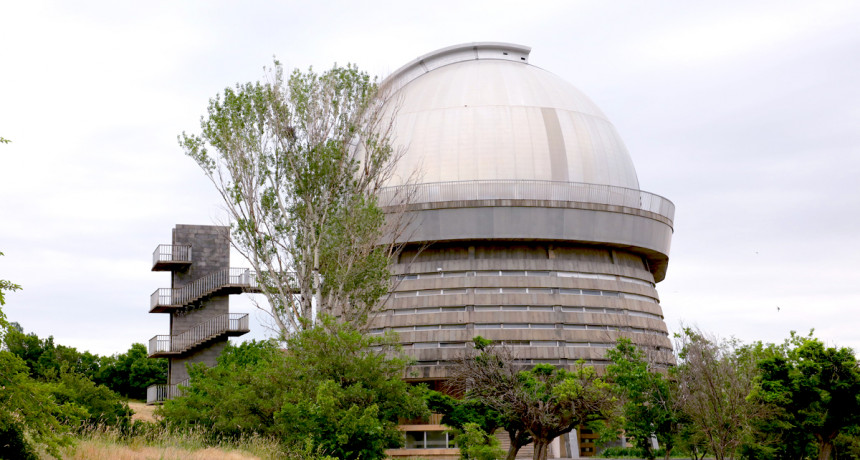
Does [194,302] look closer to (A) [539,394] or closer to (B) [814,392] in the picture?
(A) [539,394]

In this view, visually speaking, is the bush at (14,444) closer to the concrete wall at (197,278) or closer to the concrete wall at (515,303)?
the concrete wall at (515,303)

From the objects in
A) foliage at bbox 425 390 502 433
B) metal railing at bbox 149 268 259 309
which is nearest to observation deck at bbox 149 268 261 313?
metal railing at bbox 149 268 259 309

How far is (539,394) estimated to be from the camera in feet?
101

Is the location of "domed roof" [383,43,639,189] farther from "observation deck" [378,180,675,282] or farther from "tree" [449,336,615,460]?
"tree" [449,336,615,460]

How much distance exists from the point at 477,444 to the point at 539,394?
2658mm

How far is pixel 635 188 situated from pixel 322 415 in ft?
90.3

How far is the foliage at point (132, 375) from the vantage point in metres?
67.6

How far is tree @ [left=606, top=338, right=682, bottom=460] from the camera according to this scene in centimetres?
3181

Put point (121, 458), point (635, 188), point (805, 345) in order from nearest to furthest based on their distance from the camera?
1. point (121, 458)
2. point (805, 345)
3. point (635, 188)

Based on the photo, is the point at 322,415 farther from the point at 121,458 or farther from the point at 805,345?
the point at 805,345

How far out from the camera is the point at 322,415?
23.6 meters

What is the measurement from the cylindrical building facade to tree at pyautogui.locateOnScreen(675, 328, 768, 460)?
8.21m

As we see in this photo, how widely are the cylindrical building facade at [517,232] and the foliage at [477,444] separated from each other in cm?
885

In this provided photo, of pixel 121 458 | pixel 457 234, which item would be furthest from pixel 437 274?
pixel 121 458
